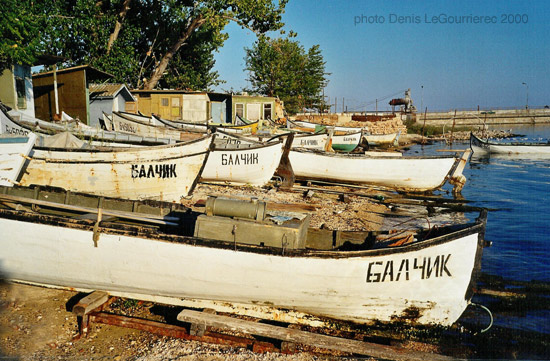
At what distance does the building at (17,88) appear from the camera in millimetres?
15883

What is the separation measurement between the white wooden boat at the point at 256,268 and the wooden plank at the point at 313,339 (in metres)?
0.42

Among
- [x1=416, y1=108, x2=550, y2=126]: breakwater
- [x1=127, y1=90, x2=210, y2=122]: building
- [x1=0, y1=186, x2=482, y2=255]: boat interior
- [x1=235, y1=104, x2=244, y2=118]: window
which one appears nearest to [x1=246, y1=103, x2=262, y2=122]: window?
[x1=235, y1=104, x2=244, y2=118]: window

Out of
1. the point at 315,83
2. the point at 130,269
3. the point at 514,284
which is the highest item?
the point at 315,83

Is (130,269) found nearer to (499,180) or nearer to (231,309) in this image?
(231,309)

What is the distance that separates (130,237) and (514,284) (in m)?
7.87

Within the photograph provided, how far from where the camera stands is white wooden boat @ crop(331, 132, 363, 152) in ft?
93.6

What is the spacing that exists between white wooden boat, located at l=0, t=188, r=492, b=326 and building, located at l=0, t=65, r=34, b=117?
12.5m

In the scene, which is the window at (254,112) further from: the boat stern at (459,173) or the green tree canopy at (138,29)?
the boat stern at (459,173)

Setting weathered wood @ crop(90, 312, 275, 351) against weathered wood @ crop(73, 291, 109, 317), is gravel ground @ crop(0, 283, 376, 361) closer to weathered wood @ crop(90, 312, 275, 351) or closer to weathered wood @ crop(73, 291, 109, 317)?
weathered wood @ crop(90, 312, 275, 351)

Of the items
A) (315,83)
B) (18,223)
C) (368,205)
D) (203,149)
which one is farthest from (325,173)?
(315,83)

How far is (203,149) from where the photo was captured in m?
11.3

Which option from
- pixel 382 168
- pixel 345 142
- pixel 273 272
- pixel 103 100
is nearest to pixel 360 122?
pixel 345 142

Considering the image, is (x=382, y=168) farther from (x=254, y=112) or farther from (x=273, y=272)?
(x=254, y=112)

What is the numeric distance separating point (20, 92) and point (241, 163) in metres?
10.7
